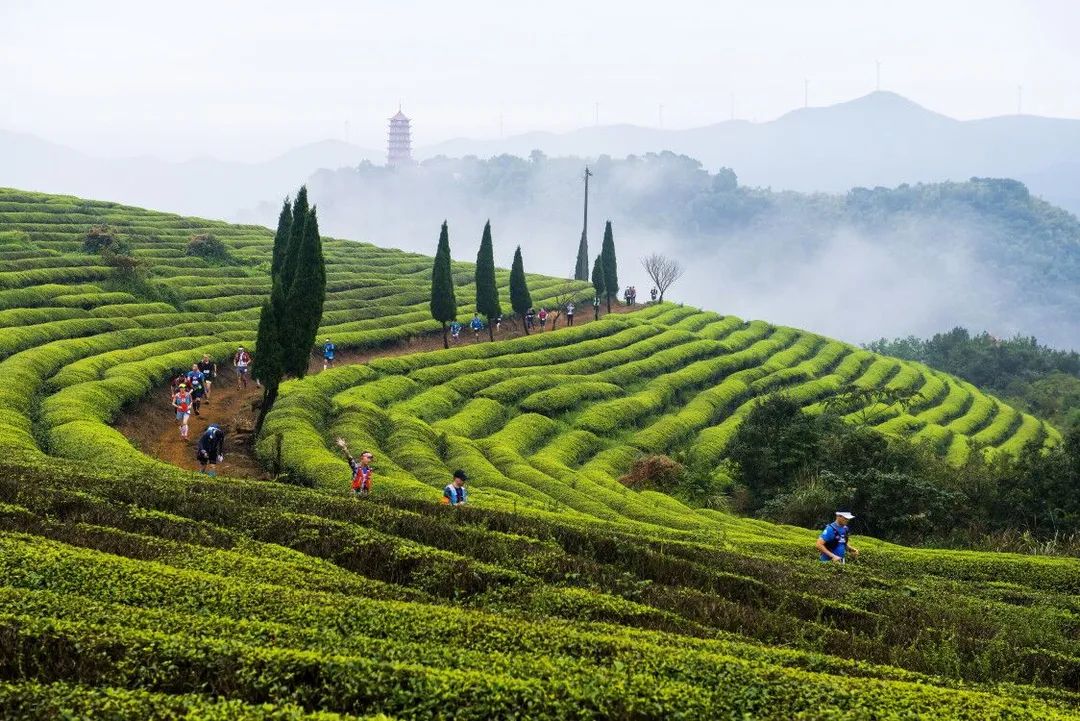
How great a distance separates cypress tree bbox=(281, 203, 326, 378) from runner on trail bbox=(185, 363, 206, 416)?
3.57 metres

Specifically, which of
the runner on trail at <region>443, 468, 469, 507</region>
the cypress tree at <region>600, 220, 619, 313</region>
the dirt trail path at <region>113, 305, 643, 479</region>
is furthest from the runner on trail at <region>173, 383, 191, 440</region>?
the cypress tree at <region>600, 220, 619, 313</region>

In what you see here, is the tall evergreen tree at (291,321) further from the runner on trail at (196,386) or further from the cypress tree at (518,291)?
the cypress tree at (518,291)

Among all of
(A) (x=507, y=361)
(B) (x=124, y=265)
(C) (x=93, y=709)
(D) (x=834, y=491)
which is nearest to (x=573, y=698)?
(C) (x=93, y=709)

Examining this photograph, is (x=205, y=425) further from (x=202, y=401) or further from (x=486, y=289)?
(x=486, y=289)

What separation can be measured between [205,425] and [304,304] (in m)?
5.83

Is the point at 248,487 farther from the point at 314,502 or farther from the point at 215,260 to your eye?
the point at 215,260

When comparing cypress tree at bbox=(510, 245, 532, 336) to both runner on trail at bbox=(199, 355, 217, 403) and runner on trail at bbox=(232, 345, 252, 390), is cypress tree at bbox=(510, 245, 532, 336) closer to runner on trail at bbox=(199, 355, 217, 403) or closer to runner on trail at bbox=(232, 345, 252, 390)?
runner on trail at bbox=(232, 345, 252, 390)

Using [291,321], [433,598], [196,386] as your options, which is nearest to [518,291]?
[291,321]

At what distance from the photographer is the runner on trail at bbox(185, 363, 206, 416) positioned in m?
37.0

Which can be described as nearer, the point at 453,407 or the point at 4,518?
the point at 4,518

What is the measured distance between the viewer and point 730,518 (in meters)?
34.0

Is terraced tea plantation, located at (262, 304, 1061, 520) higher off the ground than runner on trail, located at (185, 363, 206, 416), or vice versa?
runner on trail, located at (185, 363, 206, 416)

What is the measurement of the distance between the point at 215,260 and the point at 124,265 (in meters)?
13.8

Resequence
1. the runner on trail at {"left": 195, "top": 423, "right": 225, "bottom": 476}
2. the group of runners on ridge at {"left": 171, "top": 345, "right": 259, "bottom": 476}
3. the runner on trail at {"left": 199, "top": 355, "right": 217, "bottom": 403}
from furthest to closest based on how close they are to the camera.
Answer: the runner on trail at {"left": 199, "top": 355, "right": 217, "bottom": 403} → the group of runners on ridge at {"left": 171, "top": 345, "right": 259, "bottom": 476} → the runner on trail at {"left": 195, "top": 423, "right": 225, "bottom": 476}
